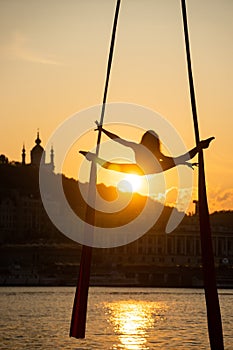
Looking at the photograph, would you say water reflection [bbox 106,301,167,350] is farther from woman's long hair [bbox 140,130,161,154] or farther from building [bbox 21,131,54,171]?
building [bbox 21,131,54,171]

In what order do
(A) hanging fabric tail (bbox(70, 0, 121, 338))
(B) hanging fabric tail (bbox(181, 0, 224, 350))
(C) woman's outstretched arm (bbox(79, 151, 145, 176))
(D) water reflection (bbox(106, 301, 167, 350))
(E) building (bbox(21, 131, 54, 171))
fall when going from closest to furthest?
1. (B) hanging fabric tail (bbox(181, 0, 224, 350))
2. (C) woman's outstretched arm (bbox(79, 151, 145, 176))
3. (A) hanging fabric tail (bbox(70, 0, 121, 338))
4. (D) water reflection (bbox(106, 301, 167, 350))
5. (E) building (bbox(21, 131, 54, 171))

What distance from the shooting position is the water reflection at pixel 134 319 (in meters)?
40.5

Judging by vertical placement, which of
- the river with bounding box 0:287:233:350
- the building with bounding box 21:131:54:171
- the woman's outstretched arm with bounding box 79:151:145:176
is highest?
the building with bounding box 21:131:54:171

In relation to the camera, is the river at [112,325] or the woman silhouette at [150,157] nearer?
the woman silhouette at [150,157]

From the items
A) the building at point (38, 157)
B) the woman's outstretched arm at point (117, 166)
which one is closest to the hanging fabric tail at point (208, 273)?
the woman's outstretched arm at point (117, 166)

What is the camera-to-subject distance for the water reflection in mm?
40500

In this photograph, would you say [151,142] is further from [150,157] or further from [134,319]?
[134,319]

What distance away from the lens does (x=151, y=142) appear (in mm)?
16500

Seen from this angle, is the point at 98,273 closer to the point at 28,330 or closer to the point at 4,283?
the point at 4,283

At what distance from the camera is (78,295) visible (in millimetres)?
17266

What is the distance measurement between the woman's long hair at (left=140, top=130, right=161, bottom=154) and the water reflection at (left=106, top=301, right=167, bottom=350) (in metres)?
21.2

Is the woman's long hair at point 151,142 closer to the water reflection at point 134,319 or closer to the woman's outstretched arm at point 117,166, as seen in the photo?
the woman's outstretched arm at point 117,166

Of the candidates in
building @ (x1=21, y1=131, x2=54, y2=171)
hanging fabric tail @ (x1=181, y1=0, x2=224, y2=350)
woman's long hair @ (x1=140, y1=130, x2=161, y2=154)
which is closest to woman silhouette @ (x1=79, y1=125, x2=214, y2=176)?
woman's long hair @ (x1=140, y1=130, x2=161, y2=154)

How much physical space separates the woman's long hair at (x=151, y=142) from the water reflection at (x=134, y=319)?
21171 millimetres
